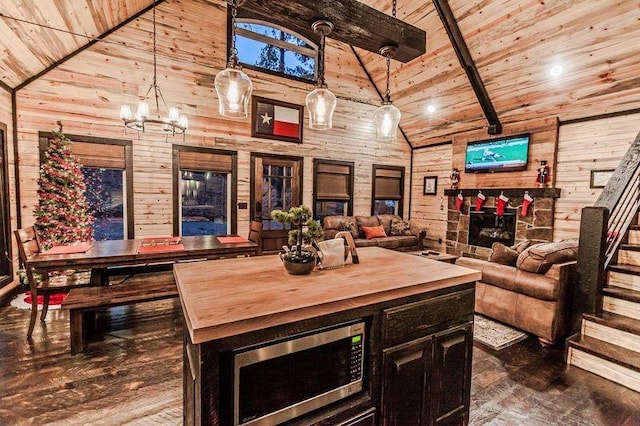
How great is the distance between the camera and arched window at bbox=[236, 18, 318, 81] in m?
5.66

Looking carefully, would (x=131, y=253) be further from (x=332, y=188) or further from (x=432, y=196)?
(x=432, y=196)

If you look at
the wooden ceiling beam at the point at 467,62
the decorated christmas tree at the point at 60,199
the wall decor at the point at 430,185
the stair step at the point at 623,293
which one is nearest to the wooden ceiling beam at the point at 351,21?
the stair step at the point at 623,293

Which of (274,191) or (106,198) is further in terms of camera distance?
(106,198)

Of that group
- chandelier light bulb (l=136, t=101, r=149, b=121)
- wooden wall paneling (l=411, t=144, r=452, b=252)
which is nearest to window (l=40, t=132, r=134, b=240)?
chandelier light bulb (l=136, t=101, r=149, b=121)

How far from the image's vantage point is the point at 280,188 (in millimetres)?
6160

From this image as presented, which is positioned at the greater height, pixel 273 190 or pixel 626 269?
pixel 273 190

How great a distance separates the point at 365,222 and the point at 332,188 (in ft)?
3.49

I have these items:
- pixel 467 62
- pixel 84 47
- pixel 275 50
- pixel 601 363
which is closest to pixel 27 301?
pixel 84 47

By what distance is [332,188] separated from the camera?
673cm

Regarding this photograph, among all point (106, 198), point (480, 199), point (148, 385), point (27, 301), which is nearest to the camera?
point (148, 385)

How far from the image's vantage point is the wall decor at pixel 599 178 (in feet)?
15.2

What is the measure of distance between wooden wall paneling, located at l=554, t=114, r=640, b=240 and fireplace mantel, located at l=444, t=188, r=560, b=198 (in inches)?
7.1

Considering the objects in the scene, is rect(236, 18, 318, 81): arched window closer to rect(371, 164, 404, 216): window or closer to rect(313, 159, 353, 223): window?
rect(313, 159, 353, 223): window

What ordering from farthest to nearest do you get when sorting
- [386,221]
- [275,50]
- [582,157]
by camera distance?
[386,221]
[275,50]
[582,157]
